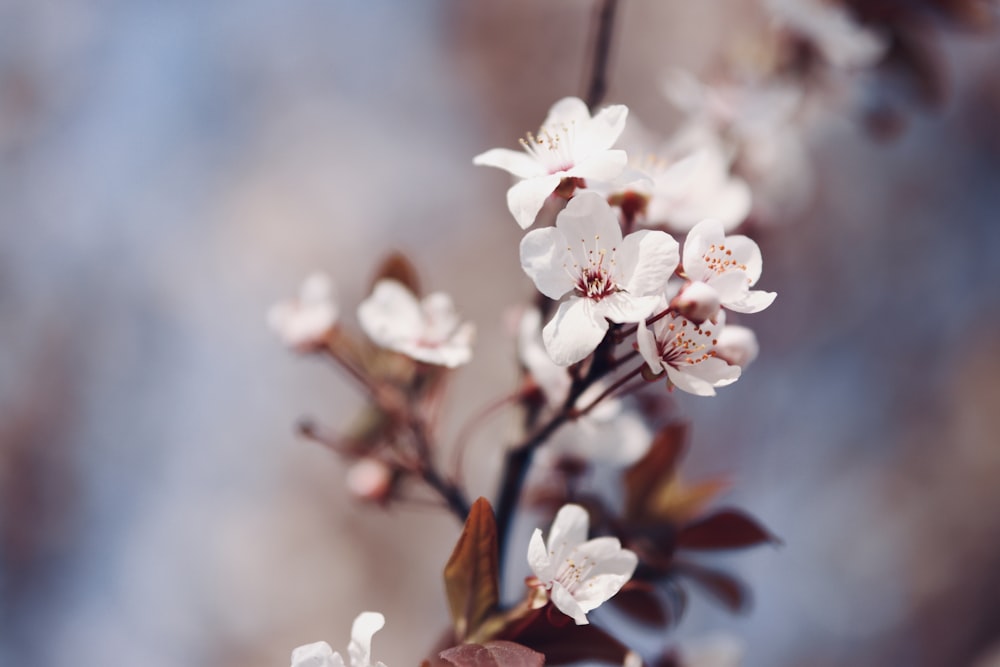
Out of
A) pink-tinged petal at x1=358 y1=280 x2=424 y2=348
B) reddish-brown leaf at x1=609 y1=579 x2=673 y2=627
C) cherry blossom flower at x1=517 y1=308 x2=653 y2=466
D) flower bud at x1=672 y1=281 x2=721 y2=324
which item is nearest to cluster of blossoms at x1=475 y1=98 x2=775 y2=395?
flower bud at x1=672 y1=281 x2=721 y2=324

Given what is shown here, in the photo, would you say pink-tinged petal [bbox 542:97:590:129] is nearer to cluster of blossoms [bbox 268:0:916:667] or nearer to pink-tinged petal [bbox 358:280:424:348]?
cluster of blossoms [bbox 268:0:916:667]

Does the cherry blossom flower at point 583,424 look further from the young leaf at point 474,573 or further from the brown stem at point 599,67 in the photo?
the brown stem at point 599,67

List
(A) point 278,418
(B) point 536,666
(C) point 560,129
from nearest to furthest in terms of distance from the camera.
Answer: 1. (B) point 536,666
2. (C) point 560,129
3. (A) point 278,418

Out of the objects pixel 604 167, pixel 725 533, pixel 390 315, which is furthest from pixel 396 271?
pixel 725 533

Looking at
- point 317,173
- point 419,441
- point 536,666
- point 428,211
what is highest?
point 317,173

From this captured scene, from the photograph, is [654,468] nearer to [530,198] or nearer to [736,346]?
[736,346]

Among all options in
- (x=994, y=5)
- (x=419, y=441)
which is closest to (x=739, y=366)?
(x=419, y=441)

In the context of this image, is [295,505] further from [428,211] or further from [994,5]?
[994,5]

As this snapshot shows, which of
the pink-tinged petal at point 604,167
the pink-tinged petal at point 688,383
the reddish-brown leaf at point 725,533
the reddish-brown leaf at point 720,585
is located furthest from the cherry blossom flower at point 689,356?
the reddish-brown leaf at point 720,585
